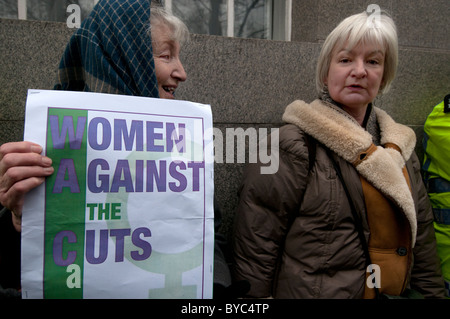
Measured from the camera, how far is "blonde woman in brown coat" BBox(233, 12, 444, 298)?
76.2 inches

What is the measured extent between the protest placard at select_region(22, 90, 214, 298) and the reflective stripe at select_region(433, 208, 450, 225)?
2.31 meters

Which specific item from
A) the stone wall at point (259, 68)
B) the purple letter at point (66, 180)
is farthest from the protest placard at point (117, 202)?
the stone wall at point (259, 68)

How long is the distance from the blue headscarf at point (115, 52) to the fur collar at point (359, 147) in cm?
98

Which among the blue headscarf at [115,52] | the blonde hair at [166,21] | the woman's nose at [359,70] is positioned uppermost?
the blonde hair at [166,21]

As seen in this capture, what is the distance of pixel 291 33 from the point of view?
3.45m

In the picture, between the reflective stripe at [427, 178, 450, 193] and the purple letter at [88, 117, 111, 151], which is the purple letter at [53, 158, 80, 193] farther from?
the reflective stripe at [427, 178, 450, 193]

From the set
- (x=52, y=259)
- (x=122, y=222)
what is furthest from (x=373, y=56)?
(x=52, y=259)

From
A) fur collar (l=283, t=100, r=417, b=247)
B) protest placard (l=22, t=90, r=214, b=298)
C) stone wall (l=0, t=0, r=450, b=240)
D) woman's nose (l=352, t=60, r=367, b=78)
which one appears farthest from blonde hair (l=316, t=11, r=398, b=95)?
protest placard (l=22, t=90, r=214, b=298)

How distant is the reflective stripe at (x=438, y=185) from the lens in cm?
280

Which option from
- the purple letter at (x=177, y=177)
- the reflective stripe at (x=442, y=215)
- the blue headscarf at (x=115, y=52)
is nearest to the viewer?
the purple letter at (x=177, y=177)

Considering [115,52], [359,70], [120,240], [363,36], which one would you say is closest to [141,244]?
[120,240]

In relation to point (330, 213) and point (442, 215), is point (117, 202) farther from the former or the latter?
point (442, 215)

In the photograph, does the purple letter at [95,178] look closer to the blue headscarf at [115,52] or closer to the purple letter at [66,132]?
the purple letter at [66,132]

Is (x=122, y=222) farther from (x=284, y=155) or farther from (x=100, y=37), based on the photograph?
(x=284, y=155)
